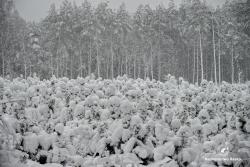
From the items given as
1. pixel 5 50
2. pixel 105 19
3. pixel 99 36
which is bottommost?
pixel 5 50

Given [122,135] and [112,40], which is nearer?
[122,135]

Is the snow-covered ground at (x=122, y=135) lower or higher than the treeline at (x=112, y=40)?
lower

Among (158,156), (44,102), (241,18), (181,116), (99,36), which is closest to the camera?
(158,156)

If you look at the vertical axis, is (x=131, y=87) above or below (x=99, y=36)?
below

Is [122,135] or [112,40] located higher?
[112,40]

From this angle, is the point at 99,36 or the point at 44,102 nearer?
the point at 44,102

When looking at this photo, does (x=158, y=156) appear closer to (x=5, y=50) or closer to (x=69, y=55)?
(x=5, y=50)

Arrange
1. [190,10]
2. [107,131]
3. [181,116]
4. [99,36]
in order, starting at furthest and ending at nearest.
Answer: [99,36] → [190,10] → [181,116] → [107,131]

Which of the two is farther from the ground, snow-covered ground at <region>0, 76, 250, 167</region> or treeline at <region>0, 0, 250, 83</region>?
treeline at <region>0, 0, 250, 83</region>

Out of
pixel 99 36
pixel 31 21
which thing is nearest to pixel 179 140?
pixel 99 36

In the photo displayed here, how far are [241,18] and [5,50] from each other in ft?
98.4

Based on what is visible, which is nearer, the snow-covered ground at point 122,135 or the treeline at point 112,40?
the snow-covered ground at point 122,135

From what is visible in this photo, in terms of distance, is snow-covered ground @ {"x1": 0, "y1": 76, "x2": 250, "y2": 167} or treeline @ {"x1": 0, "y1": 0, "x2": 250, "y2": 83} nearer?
snow-covered ground @ {"x1": 0, "y1": 76, "x2": 250, "y2": 167}

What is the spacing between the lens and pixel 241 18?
26234 millimetres
